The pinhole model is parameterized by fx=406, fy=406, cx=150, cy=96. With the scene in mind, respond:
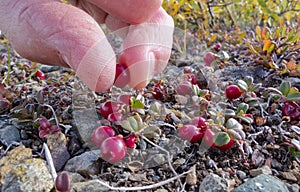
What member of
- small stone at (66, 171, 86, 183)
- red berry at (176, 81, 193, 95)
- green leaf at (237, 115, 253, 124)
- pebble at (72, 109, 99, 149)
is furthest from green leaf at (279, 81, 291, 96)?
small stone at (66, 171, 86, 183)

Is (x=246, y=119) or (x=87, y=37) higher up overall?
(x=87, y=37)

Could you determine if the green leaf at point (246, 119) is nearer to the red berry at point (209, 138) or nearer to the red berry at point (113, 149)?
the red berry at point (209, 138)

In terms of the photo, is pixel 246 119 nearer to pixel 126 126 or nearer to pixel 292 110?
pixel 292 110

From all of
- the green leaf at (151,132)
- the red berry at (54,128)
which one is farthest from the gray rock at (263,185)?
the red berry at (54,128)

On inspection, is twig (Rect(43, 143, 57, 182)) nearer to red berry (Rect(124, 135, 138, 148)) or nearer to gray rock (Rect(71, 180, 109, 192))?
gray rock (Rect(71, 180, 109, 192))

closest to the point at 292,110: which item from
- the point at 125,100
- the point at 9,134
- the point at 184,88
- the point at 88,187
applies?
the point at 184,88

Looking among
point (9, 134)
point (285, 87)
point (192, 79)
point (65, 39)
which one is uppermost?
point (65, 39)
